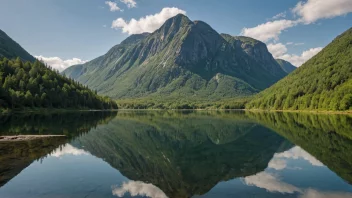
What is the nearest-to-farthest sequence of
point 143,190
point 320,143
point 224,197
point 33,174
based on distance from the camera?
point 224,197 → point 143,190 → point 33,174 → point 320,143

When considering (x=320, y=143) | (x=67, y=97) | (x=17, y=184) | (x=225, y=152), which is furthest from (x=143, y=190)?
(x=67, y=97)

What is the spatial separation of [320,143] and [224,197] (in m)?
32.3

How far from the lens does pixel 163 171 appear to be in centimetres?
2866

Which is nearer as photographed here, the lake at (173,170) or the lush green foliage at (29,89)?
the lake at (173,170)

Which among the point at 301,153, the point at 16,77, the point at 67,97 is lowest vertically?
the point at 301,153

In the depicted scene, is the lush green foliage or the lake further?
the lush green foliage

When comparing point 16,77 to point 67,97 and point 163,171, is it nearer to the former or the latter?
point 67,97

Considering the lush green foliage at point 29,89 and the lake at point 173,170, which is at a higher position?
the lush green foliage at point 29,89

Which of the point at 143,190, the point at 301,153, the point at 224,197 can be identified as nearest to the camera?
the point at 224,197

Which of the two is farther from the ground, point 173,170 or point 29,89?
point 29,89

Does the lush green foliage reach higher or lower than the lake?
higher

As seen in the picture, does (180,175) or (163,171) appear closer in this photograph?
(180,175)

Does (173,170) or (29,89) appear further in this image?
(29,89)

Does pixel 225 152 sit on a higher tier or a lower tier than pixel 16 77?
lower
